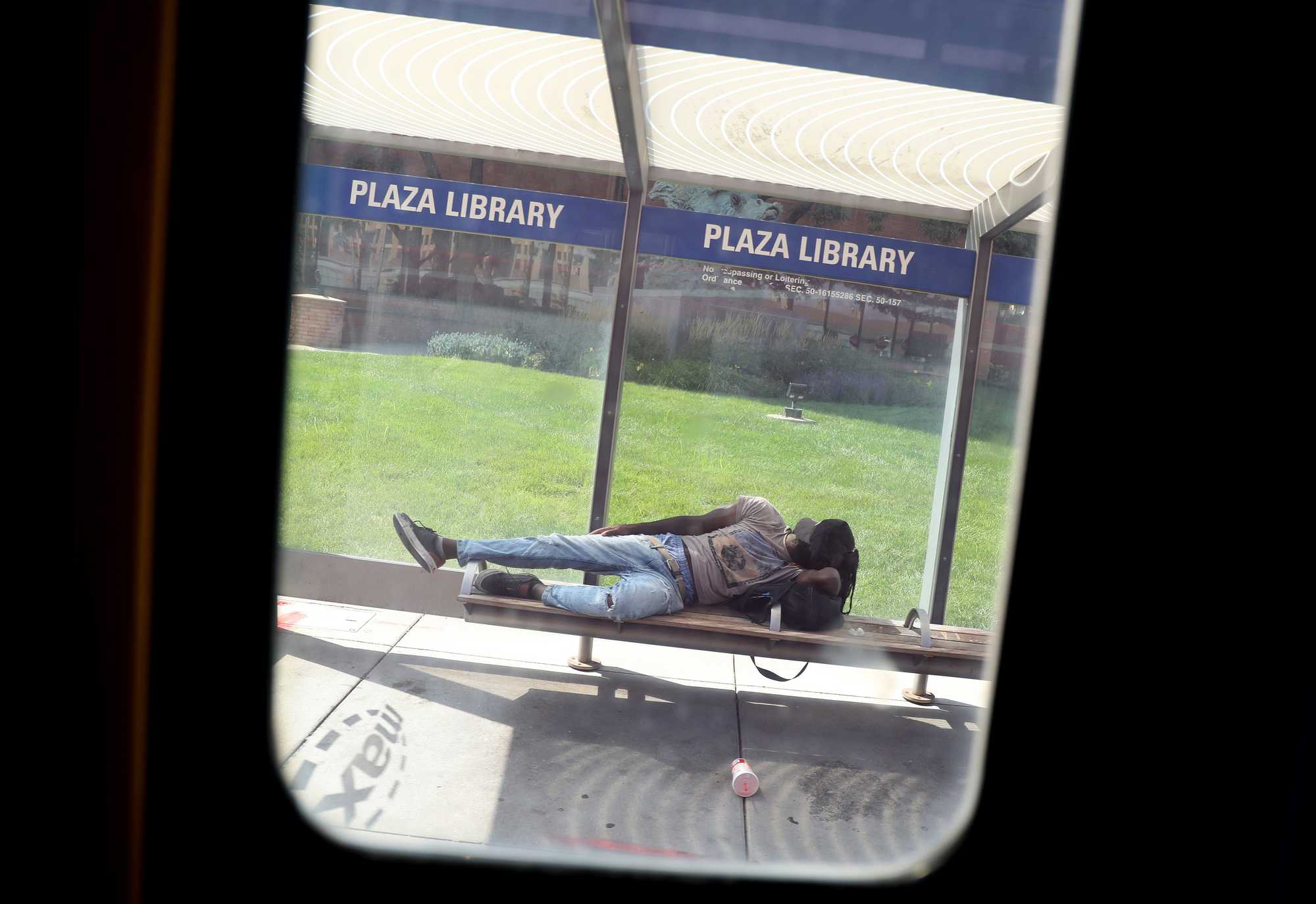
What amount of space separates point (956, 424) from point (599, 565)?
2.53 metres

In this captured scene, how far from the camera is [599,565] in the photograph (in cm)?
468

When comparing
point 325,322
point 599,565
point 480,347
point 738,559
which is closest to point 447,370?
point 480,347

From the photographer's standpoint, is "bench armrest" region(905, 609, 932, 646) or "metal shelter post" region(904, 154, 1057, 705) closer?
"bench armrest" region(905, 609, 932, 646)

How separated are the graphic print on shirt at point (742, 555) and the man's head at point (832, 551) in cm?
15

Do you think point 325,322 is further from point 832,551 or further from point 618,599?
point 832,551

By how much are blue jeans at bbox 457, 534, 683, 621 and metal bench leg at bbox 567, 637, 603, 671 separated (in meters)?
0.54

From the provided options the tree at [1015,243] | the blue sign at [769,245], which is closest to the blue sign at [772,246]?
the blue sign at [769,245]

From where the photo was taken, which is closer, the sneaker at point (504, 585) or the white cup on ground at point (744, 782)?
the white cup on ground at point (744, 782)

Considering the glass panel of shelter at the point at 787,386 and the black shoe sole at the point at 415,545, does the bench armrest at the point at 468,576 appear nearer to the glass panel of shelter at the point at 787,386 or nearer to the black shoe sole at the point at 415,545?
the black shoe sole at the point at 415,545

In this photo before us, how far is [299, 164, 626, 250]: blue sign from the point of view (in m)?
5.07

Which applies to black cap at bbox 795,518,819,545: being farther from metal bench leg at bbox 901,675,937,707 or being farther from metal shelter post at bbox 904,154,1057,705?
metal shelter post at bbox 904,154,1057,705

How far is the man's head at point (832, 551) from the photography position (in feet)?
15.2

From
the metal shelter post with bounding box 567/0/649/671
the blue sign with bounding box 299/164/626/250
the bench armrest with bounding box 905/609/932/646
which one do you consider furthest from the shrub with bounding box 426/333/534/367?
the bench armrest with bounding box 905/609/932/646

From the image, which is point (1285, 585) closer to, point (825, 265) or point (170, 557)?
point (170, 557)
